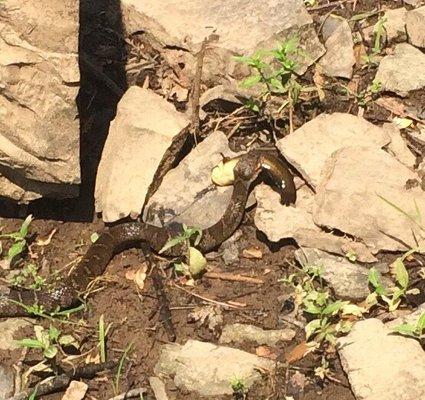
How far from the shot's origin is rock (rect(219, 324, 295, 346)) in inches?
216

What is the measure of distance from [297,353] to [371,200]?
1.20 meters

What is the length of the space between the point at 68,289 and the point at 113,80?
2.16 m

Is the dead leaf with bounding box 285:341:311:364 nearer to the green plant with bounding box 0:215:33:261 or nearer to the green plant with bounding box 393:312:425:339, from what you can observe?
the green plant with bounding box 393:312:425:339

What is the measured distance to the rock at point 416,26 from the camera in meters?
6.98

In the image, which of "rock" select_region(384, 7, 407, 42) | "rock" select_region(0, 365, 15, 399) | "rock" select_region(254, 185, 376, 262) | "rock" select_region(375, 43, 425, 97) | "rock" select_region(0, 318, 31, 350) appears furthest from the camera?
"rock" select_region(384, 7, 407, 42)

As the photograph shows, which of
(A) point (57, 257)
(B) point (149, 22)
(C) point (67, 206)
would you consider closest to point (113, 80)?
(B) point (149, 22)

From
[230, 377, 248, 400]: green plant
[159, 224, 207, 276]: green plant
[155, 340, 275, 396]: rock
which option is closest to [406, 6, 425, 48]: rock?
[159, 224, 207, 276]: green plant

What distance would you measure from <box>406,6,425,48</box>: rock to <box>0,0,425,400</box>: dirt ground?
0.47 metres

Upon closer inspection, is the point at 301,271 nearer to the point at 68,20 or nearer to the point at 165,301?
the point at 165,301

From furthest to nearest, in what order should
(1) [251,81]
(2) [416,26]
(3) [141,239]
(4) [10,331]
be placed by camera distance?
(2) [416,26], (1) [251,81], (3) [141,239], (4) [10,331]

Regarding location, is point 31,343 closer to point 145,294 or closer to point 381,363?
point 145,294

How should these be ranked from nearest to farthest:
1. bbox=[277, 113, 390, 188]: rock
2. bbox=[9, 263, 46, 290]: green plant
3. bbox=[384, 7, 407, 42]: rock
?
bbox=[9, 263, 46, 290]: green plant, bbox=[277, 113, 390, 188]: rock, bbox=[384, 7, 407, 42]: rock

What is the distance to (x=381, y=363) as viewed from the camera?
5051 millimetres

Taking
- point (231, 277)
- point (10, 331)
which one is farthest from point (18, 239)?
point (231, 277)
